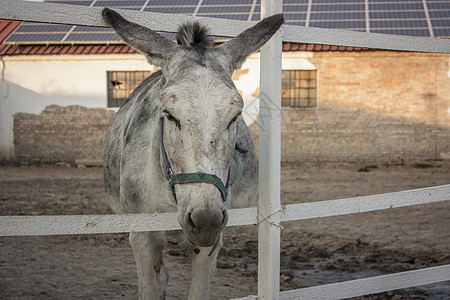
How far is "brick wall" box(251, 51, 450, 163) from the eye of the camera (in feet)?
42.0

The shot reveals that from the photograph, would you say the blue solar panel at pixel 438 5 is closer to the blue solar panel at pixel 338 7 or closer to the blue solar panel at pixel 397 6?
the blue solar panel at pixel 397 6

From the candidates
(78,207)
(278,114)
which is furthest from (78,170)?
(278,114)

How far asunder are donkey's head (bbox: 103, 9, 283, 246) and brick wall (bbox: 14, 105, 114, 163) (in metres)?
12.2

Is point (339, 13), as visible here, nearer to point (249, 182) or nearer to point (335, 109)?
point (335, 109)

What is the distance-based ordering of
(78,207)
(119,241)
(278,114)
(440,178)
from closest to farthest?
(278,114) → (119,241) → (78,207) → (440,178)

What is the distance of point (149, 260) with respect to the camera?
8.00 ft

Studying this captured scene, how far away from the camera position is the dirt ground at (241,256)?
3816 mm

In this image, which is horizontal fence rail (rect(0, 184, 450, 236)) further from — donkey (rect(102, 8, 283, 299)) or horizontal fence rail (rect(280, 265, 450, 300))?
horizontal fence rail (rect(280, 265, 450, 300))

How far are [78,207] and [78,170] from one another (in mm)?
5650

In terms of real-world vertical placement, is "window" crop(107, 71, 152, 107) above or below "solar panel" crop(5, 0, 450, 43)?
below

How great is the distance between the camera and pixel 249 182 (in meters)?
3.06

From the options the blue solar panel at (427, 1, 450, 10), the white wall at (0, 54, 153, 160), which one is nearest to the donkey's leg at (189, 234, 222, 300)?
the white wall at (0, 54, 153, 160)

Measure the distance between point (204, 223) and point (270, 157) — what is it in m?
0.66

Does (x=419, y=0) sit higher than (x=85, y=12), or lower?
higher
